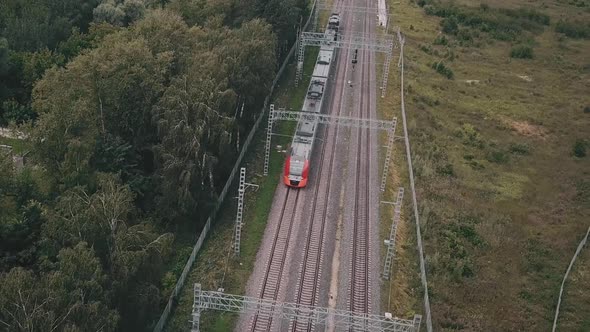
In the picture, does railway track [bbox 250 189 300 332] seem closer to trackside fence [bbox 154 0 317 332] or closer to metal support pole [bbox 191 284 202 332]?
metal support pole [bbox 191 284 202 332]

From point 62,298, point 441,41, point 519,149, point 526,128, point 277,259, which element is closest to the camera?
point 62,298

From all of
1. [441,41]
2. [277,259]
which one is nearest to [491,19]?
[441,41]

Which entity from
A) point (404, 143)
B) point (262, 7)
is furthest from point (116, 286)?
point (262, 7)

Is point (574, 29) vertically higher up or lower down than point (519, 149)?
higher up

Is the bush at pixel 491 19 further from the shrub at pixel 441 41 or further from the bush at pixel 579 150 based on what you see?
the bush at pixel 579 150

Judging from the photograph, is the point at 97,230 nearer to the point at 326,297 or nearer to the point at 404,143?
the point at 326,297

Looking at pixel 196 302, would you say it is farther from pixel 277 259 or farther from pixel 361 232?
pixel 361 232

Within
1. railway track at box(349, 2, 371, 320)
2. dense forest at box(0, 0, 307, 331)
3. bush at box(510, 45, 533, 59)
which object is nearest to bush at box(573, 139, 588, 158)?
railway track at box(349, 2, 371, 320)
